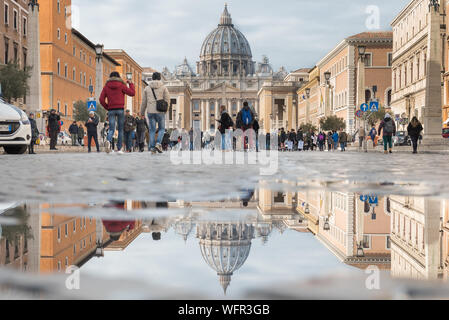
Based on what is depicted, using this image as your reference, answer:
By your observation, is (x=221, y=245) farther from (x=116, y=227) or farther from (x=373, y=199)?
(x=373, y=199)

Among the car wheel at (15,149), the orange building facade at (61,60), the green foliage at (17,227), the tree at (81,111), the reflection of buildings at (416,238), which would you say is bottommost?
the reflection of buildings at (416,238)

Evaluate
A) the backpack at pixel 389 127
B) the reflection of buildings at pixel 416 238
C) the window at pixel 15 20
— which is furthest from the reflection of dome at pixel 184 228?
the window at pixel 15 20

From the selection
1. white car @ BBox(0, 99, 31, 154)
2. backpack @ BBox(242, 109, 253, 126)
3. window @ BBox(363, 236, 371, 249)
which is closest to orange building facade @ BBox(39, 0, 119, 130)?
backpack @ BBox(242, 109, 253, 126)

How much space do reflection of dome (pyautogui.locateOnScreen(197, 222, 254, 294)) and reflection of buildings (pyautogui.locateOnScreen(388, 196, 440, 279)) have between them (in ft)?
1.80

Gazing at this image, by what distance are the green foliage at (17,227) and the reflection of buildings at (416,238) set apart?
60.9 inches

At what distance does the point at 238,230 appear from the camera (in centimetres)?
303

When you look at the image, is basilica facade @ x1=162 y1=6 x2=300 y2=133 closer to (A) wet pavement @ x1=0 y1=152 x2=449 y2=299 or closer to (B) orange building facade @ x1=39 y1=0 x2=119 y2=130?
(B) orange building facade @ x1=39 y1=0 x2=119 y2=130

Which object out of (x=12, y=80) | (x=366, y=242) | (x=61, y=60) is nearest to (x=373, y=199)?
(x=366, y=242)

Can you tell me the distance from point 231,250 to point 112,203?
2016 millimetres

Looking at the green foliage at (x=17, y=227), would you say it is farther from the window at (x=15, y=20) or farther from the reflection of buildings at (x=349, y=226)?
the window at (x=15, y=20)

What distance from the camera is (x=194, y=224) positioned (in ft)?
10.8

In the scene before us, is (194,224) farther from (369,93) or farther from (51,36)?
(369,93)

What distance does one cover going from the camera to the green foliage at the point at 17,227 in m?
2.77

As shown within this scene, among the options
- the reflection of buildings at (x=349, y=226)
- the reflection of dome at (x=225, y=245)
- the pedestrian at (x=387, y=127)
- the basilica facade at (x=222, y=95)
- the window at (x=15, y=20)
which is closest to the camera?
the reflection of dome at (x=225, y=245)
